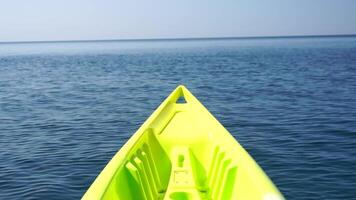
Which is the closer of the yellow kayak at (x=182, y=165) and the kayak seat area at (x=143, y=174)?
Result: the yellow kayak at (x=182, y=165)

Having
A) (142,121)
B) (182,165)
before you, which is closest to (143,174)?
(182,165)

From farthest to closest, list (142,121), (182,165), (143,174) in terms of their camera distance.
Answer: (142,121) < (182,165) < (143,174)

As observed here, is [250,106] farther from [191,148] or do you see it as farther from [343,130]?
[191,148]

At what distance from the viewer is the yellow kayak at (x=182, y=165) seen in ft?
16.5

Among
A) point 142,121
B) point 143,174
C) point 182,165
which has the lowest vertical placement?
point 142,121

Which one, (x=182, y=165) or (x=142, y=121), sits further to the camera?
(x=142, y=121)

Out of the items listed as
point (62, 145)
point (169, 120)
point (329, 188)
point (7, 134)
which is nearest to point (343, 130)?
point (329, 188)

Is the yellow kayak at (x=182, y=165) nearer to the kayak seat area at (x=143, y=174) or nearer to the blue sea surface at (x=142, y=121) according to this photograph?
the kayak seat area at (x=143, y=174)

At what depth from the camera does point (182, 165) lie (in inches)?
309

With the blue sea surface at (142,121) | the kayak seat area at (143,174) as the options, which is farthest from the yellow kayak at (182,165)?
the blue sea surface at (142,121)

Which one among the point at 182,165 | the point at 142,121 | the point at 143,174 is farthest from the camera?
the point at 142,121

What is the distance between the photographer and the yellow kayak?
5.01 m

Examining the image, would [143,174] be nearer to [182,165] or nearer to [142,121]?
[182,165]

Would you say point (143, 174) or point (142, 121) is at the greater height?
point (143, 174)
